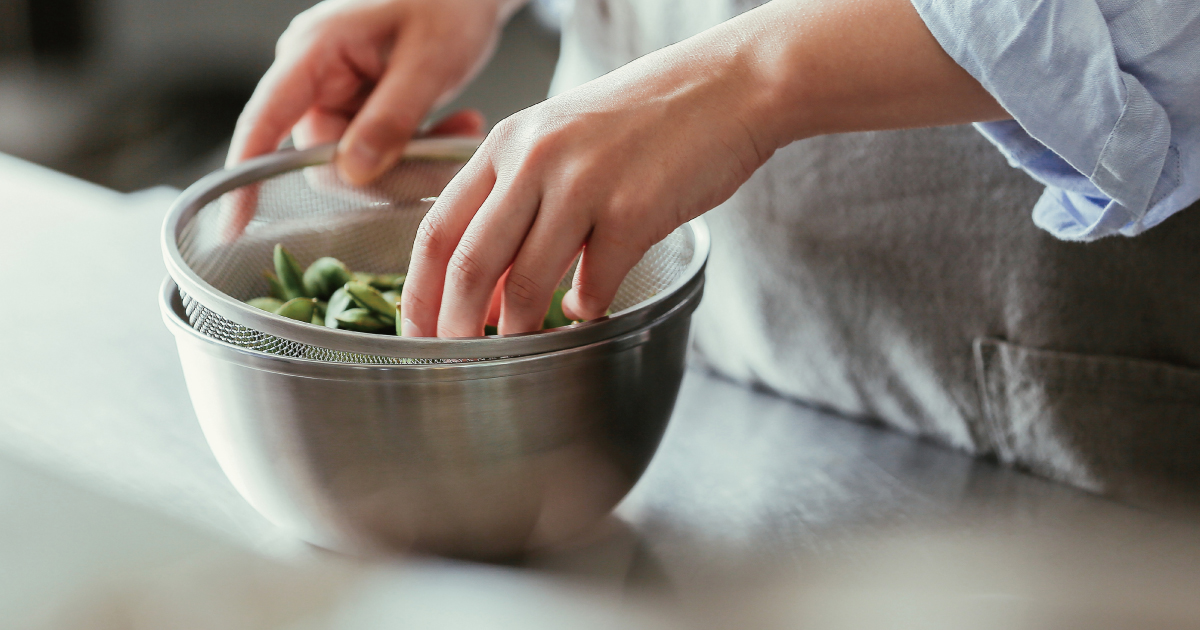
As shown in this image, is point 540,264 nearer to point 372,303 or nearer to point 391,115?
point 372,303

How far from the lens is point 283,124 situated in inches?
27.5

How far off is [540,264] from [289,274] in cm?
25

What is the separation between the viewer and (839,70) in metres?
0.40

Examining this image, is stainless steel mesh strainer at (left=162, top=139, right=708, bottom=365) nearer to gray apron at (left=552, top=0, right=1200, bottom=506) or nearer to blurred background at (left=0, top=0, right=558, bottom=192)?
gray apron at (left=552, top=0, right=1200, bottom=506)

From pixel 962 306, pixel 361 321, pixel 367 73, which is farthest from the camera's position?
pixel 367 73

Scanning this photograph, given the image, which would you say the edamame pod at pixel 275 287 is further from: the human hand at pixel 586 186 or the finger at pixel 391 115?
the human hand at pixel 586 186

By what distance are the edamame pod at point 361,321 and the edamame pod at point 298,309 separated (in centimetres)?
2

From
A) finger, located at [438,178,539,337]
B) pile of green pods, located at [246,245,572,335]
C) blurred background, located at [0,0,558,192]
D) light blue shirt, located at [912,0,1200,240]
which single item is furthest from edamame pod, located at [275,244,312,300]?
blurred background, located at [0,0,558,192]

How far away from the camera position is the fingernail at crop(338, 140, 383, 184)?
2.14 ft

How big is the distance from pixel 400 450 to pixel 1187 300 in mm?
456

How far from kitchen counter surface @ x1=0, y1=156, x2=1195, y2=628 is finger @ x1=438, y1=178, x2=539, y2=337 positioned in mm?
149

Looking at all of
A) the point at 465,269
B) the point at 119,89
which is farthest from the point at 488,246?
the point at 119,89

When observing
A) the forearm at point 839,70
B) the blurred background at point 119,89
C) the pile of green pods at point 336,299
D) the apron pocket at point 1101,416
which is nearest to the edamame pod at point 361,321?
the pile of green pods at point 336,299

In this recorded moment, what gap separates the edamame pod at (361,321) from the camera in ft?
1.61
